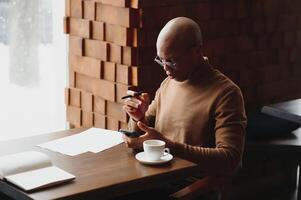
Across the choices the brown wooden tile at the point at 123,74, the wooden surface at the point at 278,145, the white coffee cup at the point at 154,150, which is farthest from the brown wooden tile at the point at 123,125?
the white coffee cup at the point at 154,150

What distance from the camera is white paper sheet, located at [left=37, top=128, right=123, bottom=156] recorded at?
2360 mm

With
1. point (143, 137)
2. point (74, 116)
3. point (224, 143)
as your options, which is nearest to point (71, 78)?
point (74, 116)

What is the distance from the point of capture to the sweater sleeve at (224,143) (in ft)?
7.61

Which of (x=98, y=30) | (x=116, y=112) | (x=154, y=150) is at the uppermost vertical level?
(x=98, y=30)

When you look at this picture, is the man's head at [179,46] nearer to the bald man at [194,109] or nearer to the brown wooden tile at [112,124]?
the bald man at [194,109]

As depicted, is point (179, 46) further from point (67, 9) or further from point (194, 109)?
point (67, 9)

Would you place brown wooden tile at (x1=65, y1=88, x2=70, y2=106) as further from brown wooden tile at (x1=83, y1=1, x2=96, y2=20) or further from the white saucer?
the white saucer

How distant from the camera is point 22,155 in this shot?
7.04ft

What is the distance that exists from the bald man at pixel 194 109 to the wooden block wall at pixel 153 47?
1.38 ft

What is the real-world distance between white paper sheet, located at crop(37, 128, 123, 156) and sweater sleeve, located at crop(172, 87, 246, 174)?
304mm

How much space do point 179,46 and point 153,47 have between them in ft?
1.88

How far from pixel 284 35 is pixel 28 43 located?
1.59 m

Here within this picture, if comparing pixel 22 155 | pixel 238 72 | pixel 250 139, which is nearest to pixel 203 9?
pixel 238 72

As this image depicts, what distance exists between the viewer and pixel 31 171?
205 cm
